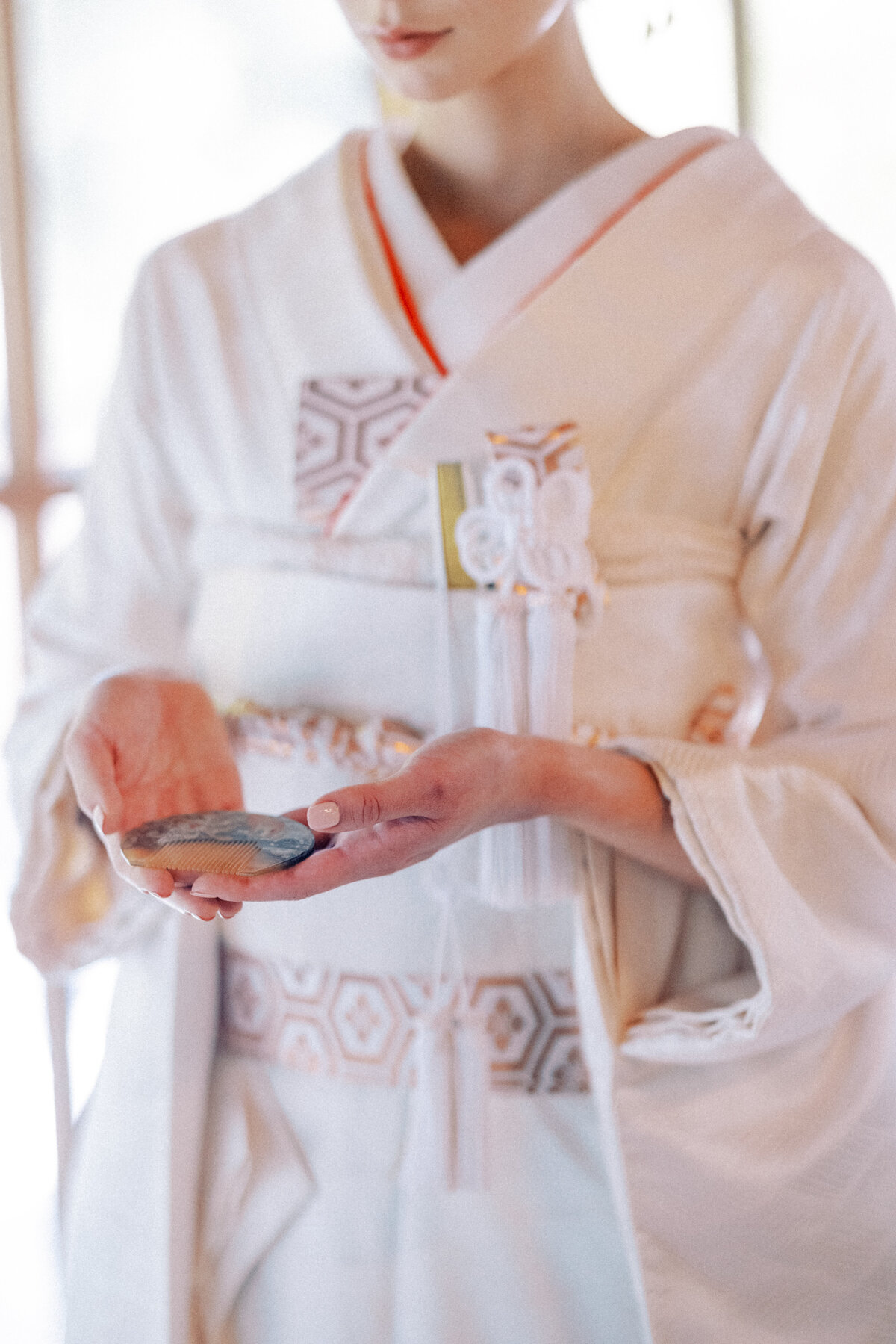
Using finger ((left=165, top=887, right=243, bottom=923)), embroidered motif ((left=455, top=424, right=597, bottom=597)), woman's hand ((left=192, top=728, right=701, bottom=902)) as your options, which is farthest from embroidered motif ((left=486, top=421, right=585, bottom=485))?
finger ((left=165, top=887, right=243, bottom=923))

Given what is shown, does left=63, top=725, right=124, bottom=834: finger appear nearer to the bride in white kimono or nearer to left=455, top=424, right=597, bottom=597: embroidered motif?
the bride in white kimono

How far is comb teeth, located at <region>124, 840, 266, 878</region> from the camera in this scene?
1.62 ft

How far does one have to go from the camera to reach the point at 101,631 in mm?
742

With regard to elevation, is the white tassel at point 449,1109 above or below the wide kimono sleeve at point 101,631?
below

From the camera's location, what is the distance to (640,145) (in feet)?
2.25

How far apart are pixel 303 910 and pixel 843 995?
0.26 metres

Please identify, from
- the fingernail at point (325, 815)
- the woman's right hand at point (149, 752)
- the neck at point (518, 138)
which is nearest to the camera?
the fingernail at point (325, 815)

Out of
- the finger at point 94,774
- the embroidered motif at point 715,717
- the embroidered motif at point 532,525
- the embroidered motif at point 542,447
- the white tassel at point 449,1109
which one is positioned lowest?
the white tassel at point 449,1109

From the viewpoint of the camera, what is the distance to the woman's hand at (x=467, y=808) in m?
0.49

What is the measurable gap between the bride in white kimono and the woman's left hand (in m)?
0.02

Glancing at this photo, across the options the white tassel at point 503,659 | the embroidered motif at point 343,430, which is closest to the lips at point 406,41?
the embroidered motif at point 343,430

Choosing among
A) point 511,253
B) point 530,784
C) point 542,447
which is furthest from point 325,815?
point 511,253

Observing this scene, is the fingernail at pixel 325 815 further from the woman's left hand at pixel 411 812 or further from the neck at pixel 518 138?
the neck at pixel 518 138

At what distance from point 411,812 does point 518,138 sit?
41 centimetres
